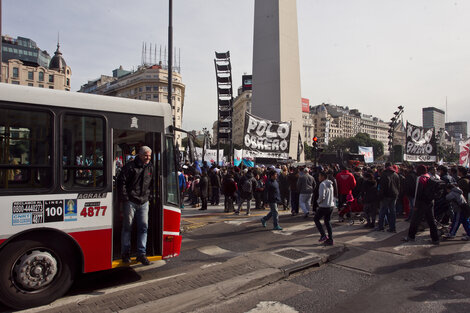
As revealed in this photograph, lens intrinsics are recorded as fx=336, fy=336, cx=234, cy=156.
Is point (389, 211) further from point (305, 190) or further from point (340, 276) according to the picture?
point (340, 276)

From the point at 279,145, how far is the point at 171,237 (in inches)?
419

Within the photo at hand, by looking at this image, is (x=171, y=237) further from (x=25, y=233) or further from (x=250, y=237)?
(x=250, y=237)

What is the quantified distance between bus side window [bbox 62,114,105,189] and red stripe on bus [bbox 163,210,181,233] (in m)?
1.08

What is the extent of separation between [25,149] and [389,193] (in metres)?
7.41

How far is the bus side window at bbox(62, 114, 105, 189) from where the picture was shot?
422 cm

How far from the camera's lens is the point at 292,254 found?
6227 millimetres

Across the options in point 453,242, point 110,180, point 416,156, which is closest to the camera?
point 110,180

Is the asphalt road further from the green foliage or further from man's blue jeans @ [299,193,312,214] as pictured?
the green foliage

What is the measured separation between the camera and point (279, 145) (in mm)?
15164

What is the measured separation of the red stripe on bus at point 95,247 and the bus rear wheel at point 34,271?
0.53 feet

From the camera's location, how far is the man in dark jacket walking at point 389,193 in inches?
316

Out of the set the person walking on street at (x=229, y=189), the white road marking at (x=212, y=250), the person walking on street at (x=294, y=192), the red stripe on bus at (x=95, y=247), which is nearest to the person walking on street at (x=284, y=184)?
the person walking on street at (x=294, y=192)

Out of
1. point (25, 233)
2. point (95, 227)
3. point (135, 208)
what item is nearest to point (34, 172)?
point (25, 233)

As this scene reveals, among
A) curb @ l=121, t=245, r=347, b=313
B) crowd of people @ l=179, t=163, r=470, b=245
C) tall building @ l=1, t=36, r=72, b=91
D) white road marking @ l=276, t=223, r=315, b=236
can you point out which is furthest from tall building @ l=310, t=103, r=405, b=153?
curb @ l=121, t=245, r=347, b=313
